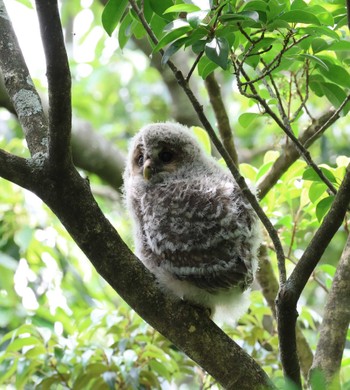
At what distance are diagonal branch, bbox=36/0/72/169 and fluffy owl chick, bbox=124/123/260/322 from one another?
0.40 m

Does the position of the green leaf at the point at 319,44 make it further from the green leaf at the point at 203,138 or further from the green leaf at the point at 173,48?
the green leaf at the point at 203,138

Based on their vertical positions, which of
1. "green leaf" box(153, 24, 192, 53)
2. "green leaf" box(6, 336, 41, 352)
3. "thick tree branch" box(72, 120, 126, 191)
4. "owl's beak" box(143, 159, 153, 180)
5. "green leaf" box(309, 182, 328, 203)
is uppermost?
"green leaf" box(153, 24, 192, 53)

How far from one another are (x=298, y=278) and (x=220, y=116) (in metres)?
1.15

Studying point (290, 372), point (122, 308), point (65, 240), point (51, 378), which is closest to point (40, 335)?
point (51, 378)

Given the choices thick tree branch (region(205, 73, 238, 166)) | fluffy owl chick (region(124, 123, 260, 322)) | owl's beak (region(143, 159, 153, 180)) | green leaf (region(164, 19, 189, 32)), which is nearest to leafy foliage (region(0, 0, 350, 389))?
green leaf (region(164, 19, 189, 32))

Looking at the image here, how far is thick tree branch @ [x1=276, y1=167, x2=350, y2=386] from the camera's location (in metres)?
1.33

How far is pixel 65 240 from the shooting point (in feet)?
10.8

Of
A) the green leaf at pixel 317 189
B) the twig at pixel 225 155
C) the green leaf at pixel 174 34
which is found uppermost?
the green leaf at pixel 174 34

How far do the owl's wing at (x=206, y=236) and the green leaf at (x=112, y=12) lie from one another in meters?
0.51

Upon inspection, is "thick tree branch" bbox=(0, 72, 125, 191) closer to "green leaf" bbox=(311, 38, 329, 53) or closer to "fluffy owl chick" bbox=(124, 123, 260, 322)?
"fluffy owl chick" bbox=(124, 123, 260, 322)

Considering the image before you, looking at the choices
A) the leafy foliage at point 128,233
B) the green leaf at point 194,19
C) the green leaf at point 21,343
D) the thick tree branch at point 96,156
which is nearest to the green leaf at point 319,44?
the leafy foliage at point 128,233

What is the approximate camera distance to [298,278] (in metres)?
1.36

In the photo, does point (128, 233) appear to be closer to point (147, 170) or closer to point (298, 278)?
point (147, 170)

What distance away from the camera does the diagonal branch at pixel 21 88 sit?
1627mm
